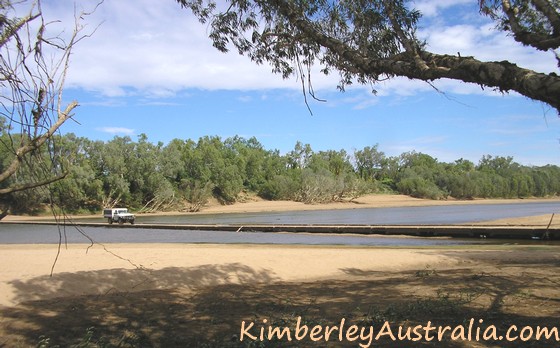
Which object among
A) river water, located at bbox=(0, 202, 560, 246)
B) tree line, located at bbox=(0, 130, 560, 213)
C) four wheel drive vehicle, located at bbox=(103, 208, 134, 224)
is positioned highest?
tree line, located at bbox=(0, 130, 560, 213)

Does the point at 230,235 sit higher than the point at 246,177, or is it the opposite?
the point at 246,177

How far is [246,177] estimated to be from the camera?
87625 mm

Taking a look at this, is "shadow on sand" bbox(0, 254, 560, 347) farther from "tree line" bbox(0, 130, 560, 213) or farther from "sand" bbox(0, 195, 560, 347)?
"tree line" bbox(0, 130, 560, 213)

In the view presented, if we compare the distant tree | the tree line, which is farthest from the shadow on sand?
the distant tree

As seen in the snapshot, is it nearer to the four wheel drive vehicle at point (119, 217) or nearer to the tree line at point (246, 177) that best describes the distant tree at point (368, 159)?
the tree line at point (246, 177)

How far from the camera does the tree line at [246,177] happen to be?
64.3m

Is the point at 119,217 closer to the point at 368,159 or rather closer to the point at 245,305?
the point at 245,305

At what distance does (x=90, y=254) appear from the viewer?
599 inches

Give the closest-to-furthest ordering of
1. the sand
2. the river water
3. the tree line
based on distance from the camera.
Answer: the sand → the river water → the tree line

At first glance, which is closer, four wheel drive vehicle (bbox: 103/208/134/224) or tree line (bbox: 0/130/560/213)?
four wheel drive vehicle (bbox: 103/208/134/224)

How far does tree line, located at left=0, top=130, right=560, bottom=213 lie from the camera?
6431 cm

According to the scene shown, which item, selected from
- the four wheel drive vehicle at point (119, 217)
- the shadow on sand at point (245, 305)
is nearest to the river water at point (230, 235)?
the shadow on sand at point (245, 305)

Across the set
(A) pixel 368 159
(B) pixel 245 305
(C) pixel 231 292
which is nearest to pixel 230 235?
(C) pixel 231 292

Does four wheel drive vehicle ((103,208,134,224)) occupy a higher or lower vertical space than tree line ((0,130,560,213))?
lower
